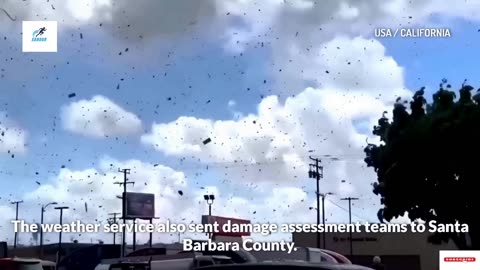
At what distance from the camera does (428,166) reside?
14.2m

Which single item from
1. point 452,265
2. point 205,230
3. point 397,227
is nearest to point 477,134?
point 397,227

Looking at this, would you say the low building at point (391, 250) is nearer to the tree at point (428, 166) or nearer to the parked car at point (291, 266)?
the tree at point (428, 166)

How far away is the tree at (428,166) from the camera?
13.9 meters

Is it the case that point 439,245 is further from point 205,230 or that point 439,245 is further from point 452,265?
point 205,230

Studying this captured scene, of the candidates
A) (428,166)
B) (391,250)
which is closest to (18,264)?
(428,166)

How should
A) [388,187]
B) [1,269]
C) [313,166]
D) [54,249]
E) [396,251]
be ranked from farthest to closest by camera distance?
[396,251] → [54,249] → [388,187] → [313,166] → [1,269]

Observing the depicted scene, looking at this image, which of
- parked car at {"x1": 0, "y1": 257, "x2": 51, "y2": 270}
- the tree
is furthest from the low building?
parked car at {"x1": 0, "y1": 257, "x2": 51, "y2": 270}

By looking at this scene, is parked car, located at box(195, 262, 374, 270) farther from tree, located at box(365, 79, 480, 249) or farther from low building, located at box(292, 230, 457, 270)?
low building, located at box(292, 230, 457, 270)

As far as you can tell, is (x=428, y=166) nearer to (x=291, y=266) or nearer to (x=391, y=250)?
(x=291, y=266)

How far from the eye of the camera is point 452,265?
36.9 ft

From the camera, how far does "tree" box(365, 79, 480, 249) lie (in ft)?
45.5

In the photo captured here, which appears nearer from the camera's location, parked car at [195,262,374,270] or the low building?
parked car at [195,262,374,270]

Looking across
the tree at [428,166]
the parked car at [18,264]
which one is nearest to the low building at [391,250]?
the tree at [428,166]

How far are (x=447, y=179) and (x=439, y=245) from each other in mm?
1533
